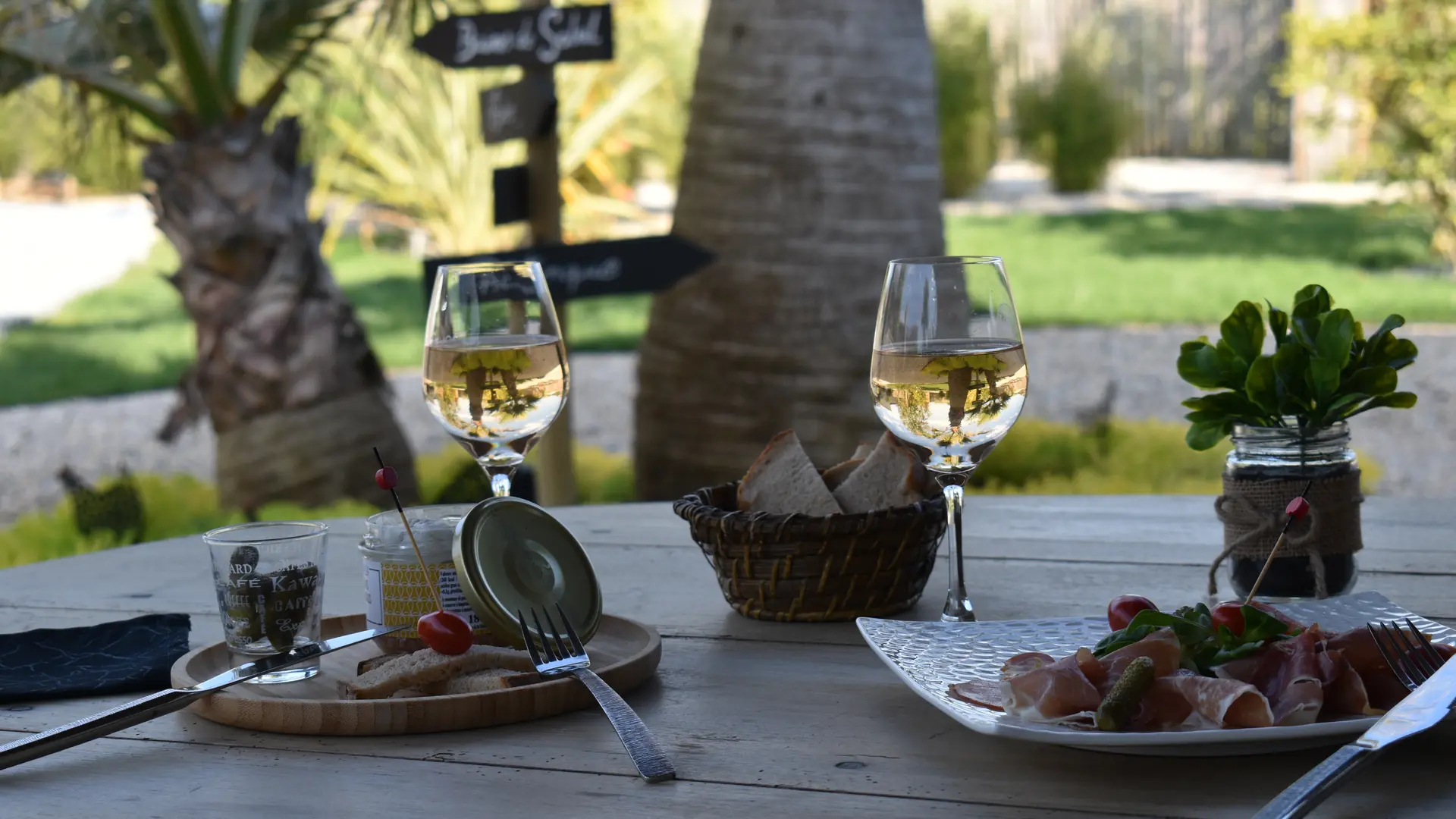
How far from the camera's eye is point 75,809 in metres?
1.18

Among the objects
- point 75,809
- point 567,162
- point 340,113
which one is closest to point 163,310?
point 340,113

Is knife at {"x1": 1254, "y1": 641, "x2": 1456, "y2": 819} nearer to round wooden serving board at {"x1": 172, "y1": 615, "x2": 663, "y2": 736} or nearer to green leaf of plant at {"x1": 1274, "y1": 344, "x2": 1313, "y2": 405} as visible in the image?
green leaf of plant at {"x1": 1274, "y1": 344, "x2": 1313, "y2": 405}

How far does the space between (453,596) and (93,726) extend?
1.12ft

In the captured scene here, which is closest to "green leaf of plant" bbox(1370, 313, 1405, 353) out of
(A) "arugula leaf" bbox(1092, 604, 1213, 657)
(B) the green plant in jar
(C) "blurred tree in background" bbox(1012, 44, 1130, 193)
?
(B) the green plant in jar

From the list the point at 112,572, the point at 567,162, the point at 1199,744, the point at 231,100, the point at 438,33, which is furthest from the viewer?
the point at 567,162

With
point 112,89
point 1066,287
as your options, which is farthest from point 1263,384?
point 1066,287

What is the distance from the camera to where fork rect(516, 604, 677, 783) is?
1.23 meters

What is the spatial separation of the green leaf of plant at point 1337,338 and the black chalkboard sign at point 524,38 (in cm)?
289

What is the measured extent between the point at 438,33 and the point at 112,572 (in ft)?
7.69

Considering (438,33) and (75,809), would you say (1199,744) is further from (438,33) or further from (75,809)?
(438,33)

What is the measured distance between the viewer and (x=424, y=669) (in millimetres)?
1391

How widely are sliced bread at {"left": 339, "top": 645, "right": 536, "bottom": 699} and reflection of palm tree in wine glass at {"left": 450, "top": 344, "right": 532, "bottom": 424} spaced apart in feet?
1.15

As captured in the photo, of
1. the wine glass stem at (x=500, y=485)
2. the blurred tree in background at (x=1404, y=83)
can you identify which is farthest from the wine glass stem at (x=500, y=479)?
the blurred tree in background at (x=1404, y=83)

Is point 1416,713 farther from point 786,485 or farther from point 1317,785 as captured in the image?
point 786,485
